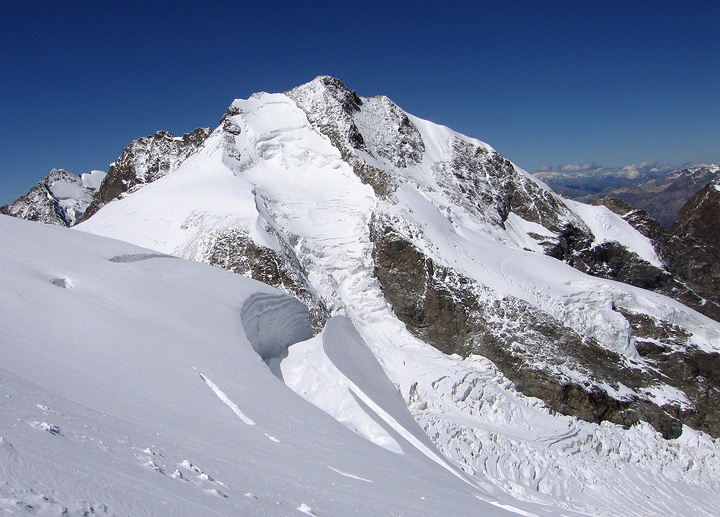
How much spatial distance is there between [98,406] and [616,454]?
2407 cm

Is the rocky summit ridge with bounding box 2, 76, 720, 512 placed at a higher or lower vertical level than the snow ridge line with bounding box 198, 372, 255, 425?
higher

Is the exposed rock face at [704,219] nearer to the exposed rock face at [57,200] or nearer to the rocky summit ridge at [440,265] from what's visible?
the rocky summit ridge at [440,265]

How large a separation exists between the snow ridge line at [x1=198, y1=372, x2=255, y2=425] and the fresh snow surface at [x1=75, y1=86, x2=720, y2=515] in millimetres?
3418

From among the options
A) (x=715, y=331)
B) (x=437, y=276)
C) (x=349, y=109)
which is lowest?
(x=437, y=276)

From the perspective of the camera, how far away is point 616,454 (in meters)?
22.1

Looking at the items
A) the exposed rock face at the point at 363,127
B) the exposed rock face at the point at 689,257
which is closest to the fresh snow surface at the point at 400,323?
the exposed rock face at the point at 363,127

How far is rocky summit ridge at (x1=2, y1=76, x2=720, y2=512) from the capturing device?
24516 millimetres

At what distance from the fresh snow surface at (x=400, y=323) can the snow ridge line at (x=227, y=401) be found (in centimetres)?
342

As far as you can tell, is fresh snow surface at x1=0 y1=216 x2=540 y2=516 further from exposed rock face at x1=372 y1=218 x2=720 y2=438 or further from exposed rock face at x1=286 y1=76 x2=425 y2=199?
exposed rock face at x1=286 y1=76 x2=425 y2=199

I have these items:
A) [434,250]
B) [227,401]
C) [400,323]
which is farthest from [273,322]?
[434,250]

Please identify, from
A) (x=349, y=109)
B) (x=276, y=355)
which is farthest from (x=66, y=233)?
(x=349, y=109)

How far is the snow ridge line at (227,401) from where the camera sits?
7.19 m

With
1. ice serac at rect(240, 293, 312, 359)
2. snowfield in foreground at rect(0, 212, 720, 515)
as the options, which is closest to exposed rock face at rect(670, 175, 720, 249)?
snowfield in foreground at rect(0, 212, 720, 515)

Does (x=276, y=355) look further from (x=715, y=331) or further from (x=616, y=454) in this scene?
(x=715, y=331)
